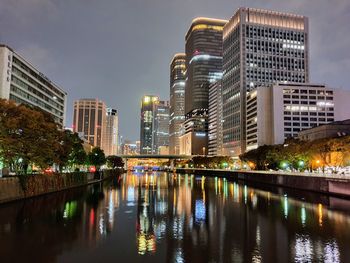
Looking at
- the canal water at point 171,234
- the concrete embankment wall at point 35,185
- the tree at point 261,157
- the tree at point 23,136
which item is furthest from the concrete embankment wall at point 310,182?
the concrete embankment wall at point 35,185

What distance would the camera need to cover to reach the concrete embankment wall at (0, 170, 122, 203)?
4991 cm

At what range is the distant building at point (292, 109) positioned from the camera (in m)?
189

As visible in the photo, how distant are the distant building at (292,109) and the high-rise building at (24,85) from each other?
10355 cm

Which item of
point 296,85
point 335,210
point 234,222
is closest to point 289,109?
point 296,85

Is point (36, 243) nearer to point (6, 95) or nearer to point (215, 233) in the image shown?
point (215, 233)

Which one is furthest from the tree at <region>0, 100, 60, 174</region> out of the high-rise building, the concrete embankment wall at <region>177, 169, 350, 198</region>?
the high-rise building

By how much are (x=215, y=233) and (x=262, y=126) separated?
170m

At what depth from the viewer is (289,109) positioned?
191m

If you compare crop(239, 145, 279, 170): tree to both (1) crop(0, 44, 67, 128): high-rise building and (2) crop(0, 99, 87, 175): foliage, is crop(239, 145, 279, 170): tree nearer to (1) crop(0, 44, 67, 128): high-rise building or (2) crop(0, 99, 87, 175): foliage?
(1) crop(0, 44, 67, 128): high-rise building

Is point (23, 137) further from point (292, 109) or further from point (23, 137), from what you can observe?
point (292, 109)

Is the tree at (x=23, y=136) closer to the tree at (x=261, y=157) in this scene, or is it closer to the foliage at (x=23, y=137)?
the foliage at (x=23, y=137)

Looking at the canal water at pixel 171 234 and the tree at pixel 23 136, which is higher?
the tree at pixel 23 136

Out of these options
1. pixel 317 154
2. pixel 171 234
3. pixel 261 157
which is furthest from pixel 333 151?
pixel 171 234

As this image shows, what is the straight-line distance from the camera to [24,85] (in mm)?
129625
